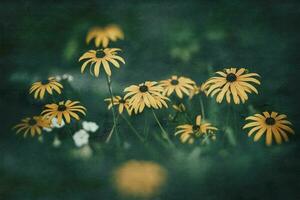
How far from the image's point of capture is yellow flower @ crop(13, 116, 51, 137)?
5.90 ft

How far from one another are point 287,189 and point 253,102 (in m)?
0.38

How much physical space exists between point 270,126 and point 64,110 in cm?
80

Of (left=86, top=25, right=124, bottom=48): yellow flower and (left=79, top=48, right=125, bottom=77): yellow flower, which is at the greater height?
(left=86, top=25, right=124, bottom=48): yellow flower

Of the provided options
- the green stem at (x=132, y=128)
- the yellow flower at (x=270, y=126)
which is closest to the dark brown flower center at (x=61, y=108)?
the green stem at (x=132, y=128)


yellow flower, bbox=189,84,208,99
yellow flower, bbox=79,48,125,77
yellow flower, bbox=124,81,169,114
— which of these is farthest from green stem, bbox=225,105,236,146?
yellow flower, bbox=79,48,125,77

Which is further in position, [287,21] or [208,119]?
[287,21]

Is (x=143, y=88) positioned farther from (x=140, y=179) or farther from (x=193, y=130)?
(x=140, y=179)

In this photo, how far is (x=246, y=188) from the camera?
1598mm

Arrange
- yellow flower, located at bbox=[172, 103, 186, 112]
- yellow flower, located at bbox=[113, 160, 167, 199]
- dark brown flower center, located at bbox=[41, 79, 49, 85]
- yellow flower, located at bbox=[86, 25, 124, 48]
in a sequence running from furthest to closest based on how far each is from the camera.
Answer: yellow flower, located at bbox=[86, 25, 124, 48] → dark brown flower center, located at bbox=[41, 79, 49, 85] → yellow flower, located at bbox=[172, 103, 186, 112] → yellow flower, located at bbox=[113, 160, 167, 199]

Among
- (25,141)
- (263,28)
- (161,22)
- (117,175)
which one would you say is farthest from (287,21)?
(25,141)

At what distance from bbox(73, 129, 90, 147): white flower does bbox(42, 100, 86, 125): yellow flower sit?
62mm

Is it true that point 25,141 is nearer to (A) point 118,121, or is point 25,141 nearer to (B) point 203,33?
(A) point 118,121

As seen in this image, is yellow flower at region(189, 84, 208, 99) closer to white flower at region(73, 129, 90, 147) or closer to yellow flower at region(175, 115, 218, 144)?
yellow flower at region(175, 115, 218, 144)

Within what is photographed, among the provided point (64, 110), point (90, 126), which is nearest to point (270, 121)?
point (90, 126)
